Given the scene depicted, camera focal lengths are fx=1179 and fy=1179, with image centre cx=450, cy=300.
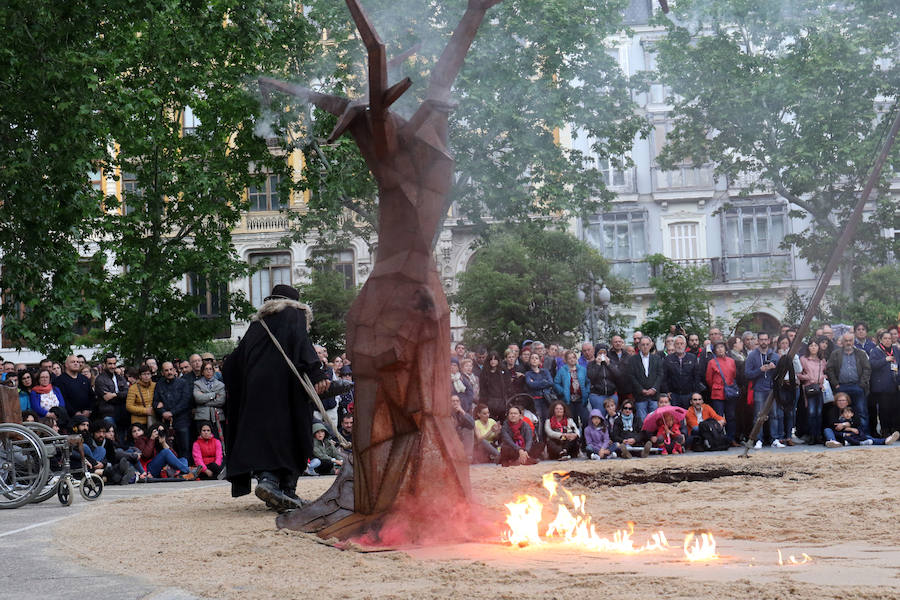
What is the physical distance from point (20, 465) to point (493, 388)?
24.3 ft

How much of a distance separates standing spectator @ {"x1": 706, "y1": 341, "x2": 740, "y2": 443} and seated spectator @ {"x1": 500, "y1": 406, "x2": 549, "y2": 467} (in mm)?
3464

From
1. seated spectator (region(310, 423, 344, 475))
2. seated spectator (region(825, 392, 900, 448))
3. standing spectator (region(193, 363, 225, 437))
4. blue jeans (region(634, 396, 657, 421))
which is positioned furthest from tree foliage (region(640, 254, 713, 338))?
standing spectator (region(193, 363, 225, 437))

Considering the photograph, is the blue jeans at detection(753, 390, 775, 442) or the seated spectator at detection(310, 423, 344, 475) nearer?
the seated spectator at detection(310, 423, 344, 475)

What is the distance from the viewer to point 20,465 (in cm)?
1212

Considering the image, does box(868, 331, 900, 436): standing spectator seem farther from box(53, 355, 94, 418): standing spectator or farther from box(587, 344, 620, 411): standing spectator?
box(53, 355, 94, 418): standing spectator

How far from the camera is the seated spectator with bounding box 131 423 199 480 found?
16.7 metres

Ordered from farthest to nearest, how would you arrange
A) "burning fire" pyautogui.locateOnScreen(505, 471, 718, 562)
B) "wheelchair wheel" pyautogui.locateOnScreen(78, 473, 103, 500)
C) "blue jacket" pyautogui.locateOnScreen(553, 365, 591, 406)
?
"blue jacket" pyautogui.locateOnScreen(553, 365, 591, 406) < "wheelchair wheel" pyautogui.locateOnScreen(78, 473, 103, 500) < "burning fire" pyautogui.locateOnScreen(505, 471, 718, 562)

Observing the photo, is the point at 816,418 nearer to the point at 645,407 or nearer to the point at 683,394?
the point at 683,394

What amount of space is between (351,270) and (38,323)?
27.4 m

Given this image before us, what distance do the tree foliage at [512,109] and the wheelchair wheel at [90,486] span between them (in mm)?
8751

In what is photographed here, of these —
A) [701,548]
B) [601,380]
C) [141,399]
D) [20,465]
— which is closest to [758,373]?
[601,380]

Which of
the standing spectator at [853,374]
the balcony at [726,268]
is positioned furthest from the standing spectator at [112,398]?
the balcony at [726,268]

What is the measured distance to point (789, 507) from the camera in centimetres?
898

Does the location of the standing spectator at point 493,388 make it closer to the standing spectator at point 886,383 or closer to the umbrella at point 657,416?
the umbrella at point 657,416
